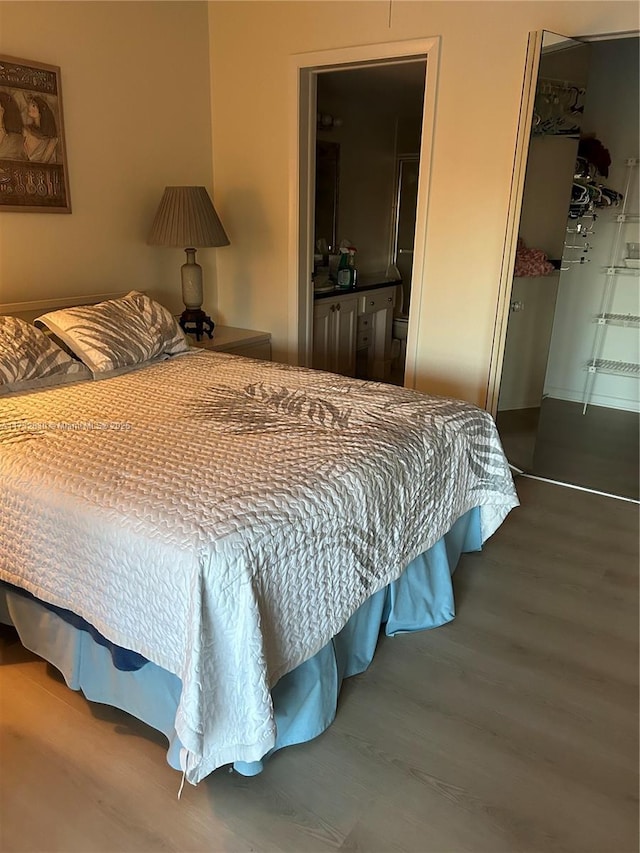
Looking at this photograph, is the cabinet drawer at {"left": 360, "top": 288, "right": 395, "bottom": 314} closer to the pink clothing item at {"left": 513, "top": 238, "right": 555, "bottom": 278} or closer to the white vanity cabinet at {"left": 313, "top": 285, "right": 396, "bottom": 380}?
the white vanity cabinet at {"left": 313, "top": 285, "right": 396, "bottom": 380}

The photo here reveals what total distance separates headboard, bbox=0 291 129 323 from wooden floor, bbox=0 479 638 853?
1469 mm

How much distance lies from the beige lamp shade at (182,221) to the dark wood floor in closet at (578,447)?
189 centimetres

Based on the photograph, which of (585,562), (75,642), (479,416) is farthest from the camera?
(585,562)

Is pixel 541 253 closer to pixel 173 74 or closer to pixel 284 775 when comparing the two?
pixel 173 74

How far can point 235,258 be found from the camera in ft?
13.3

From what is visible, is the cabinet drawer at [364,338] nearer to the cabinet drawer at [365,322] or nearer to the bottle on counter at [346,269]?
the cabinet drawer at [365,322]

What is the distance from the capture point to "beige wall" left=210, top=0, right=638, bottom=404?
2924 millimetres

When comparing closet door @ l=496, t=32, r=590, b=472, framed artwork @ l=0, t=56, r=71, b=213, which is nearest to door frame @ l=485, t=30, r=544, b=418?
closet door @ l=496, t=32, r=590, b=472

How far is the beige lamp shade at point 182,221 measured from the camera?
3279 millimetres

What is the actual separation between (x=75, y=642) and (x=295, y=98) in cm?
305

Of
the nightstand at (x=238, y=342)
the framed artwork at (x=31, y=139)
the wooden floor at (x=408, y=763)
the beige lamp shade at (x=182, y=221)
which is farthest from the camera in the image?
the nightstand at (x=238, y=342)

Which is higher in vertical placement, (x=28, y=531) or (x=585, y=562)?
(x=28, y=531)

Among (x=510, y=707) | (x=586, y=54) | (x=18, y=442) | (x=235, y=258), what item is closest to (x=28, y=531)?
(x=18, y=442)

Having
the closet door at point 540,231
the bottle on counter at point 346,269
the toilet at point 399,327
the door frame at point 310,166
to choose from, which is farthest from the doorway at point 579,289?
the bottle on counter at point 346,269
